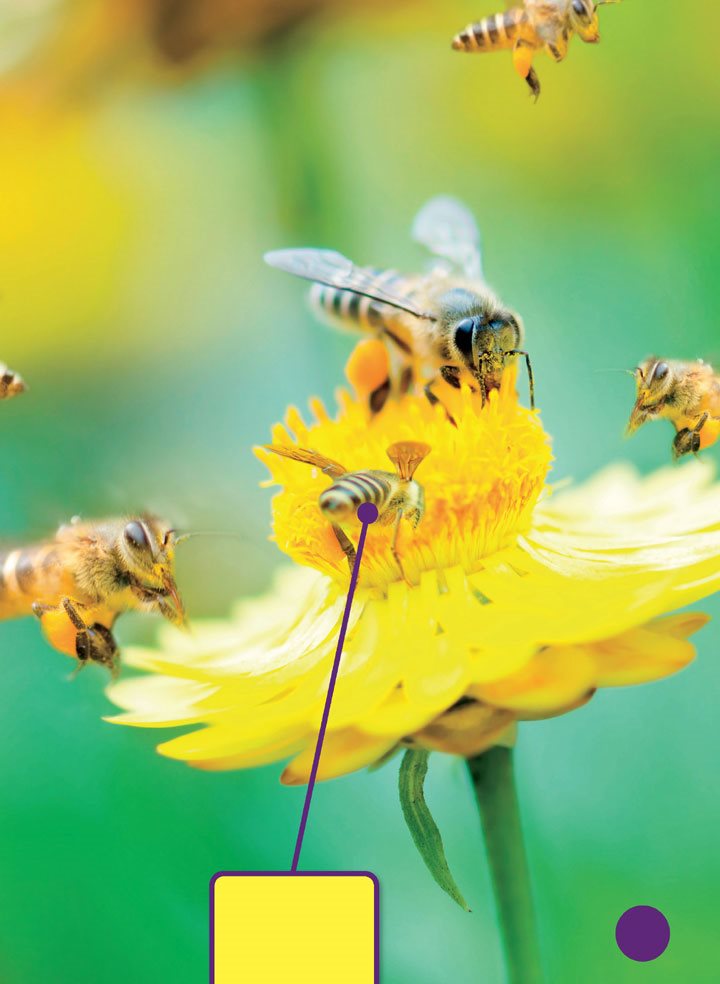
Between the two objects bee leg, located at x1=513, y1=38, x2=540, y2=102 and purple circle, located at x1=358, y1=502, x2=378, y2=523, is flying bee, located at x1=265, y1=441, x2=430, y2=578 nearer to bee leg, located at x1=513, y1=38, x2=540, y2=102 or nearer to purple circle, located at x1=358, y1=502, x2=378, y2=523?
purple circle, located at x1=358, y1=502, x2=378, y2=523

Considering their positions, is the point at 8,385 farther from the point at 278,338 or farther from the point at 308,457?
the point at 278,338

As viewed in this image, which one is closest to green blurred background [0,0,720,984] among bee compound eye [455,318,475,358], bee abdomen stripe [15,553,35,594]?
bee abdomen stripe [15,553,35,594]

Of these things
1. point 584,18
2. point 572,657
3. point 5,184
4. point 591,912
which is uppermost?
point 5,184

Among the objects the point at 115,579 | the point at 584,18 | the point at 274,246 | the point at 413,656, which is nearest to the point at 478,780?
the point at 413,656

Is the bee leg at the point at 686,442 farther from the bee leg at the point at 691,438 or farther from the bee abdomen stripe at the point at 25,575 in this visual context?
the bee abdomen stripe at the point at 25,575

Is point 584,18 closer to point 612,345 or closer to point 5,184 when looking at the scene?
point 612,345

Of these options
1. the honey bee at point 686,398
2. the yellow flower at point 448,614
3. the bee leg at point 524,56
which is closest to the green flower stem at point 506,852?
the yellow flower at point 448,614

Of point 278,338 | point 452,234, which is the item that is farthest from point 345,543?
point 278,338
